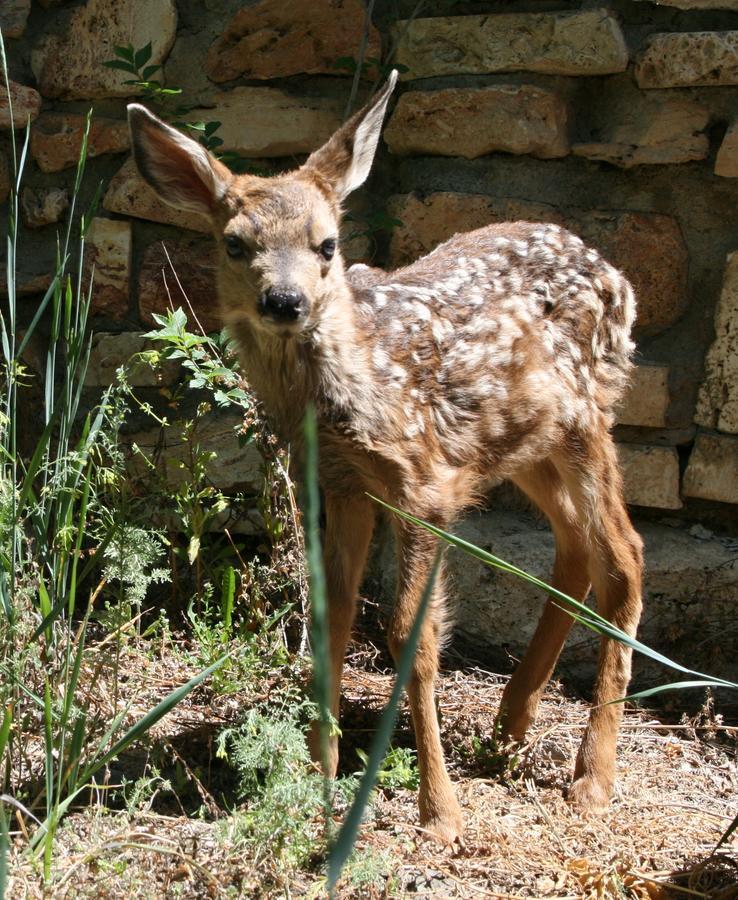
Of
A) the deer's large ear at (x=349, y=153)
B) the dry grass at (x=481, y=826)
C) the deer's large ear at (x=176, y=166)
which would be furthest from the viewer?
the deer's large ear at (x=349, y=153)

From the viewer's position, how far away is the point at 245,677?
3598 mm

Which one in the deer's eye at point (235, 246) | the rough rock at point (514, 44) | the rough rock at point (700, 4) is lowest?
the deer's eye at point (235, 246)

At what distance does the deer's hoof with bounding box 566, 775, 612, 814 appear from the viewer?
349 cm

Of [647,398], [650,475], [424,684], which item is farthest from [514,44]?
[424,684]

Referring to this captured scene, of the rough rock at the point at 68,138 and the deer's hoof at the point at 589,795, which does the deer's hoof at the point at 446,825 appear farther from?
the rough rock at the point at 68,138

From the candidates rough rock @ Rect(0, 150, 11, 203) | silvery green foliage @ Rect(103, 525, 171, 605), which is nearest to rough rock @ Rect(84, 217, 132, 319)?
rough rock @ Rect(0, 150, 11, 203)

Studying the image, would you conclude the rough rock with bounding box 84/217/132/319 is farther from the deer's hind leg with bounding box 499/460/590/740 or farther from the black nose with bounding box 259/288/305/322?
the deer's hind leg with bounding box 499/460/590/740

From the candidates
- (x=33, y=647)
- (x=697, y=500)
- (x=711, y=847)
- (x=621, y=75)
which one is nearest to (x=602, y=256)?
(x=621, y=75)

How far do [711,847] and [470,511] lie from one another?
158 centimetres

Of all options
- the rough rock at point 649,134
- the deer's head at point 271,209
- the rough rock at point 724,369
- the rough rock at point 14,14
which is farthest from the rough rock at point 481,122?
the rough rock at point 14,14

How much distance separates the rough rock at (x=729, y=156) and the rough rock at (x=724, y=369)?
0.28 metres

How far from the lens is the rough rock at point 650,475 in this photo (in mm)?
4109

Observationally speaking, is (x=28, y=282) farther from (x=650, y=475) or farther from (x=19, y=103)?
(x=650, y=475)

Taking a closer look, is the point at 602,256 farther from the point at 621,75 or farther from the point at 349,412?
the point at 349,412
